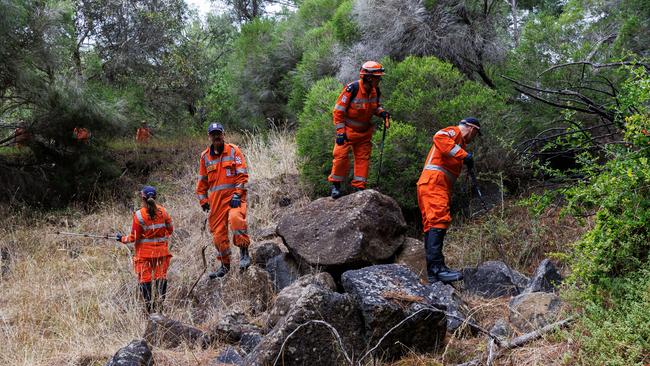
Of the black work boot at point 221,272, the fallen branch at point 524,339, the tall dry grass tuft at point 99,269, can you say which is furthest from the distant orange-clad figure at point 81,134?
the fallen branch at point 524,339

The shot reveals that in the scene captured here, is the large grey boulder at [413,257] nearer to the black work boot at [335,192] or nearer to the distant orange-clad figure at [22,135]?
the black work boot at [335,192]

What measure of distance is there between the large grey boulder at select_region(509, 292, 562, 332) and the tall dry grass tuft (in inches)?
97.6

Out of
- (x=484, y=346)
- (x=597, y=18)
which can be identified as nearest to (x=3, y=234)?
(x=484, y=346)

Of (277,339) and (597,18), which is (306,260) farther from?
(597,18)

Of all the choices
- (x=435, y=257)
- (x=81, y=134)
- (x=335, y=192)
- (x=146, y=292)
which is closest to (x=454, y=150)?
(x=435, y=257)

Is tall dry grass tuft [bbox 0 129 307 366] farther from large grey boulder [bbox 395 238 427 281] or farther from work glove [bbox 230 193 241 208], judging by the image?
large grey boulder [bbox 395 238 427 281]

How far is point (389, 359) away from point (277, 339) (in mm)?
914

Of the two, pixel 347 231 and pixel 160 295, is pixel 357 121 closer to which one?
pixel 347 231

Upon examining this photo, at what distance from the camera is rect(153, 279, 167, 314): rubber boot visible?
6.57 m

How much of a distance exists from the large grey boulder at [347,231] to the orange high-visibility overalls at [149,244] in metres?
1.42

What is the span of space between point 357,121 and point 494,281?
2.72 meters

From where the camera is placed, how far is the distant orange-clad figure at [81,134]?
13194mm

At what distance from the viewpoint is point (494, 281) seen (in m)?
5.99

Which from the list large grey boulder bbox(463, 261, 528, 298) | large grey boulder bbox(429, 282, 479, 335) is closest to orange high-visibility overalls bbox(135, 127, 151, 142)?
large grey boulder bbox(463, 261, 528, 298)
